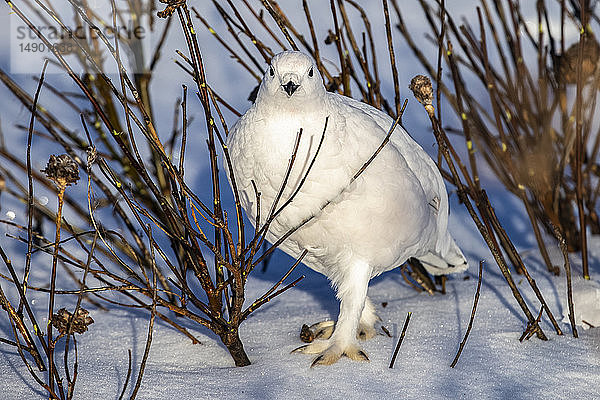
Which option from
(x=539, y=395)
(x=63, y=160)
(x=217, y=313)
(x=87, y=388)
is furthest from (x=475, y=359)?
(x=63, y=160)

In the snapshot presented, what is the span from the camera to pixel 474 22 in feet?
15.0

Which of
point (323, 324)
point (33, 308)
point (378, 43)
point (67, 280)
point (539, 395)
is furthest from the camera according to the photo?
point (378, 43)

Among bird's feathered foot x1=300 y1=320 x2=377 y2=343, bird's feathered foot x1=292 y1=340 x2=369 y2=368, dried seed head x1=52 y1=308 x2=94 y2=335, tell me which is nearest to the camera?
dried seed head x1=52 y1=308 x2=94 y2=335

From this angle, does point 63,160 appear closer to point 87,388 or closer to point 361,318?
point 87,388

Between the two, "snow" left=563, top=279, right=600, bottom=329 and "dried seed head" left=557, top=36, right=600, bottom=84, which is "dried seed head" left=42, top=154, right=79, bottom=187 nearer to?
"snow" left=563, top=279, right=600, bottom=329

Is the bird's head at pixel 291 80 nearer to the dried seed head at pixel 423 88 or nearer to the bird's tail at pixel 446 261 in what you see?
the dried seed head at pixel 423 88

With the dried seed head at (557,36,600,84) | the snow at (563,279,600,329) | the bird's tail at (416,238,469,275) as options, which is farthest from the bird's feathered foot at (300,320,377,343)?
the dried seed head at (557,36,600,84)

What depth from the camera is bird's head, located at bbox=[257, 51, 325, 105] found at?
1604 millimetres

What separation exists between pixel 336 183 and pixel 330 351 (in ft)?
1.58

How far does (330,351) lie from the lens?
1.91 metres

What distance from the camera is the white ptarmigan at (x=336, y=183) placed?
5.48ft

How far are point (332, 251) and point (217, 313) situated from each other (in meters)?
0.34

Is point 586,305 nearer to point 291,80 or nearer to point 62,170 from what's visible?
point 291,80

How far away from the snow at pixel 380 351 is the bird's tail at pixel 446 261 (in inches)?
3.6
